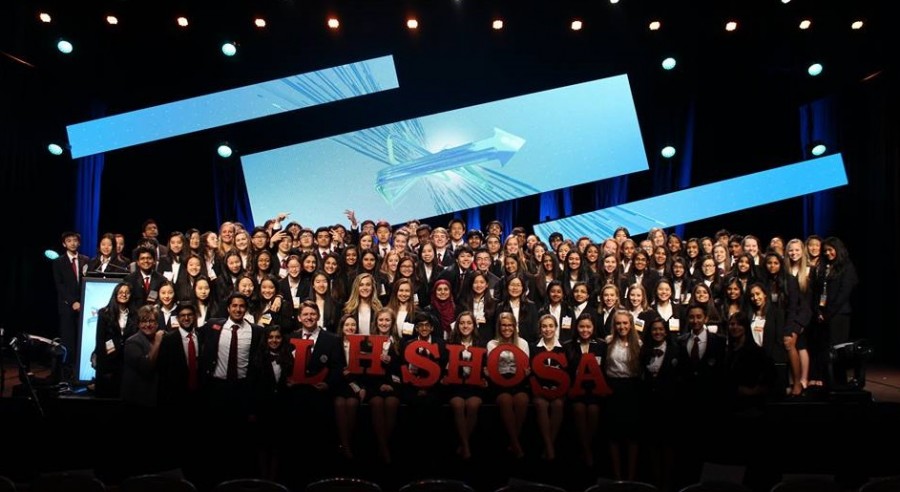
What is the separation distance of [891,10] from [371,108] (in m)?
6.33

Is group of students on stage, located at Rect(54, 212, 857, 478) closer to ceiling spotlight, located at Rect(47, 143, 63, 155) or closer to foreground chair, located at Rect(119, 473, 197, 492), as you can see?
foreground chair, located at Rect(119, 473, 197, 492)

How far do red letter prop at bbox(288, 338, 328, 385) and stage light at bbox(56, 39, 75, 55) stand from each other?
598 cm

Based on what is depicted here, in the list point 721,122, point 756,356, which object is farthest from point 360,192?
point 756,356

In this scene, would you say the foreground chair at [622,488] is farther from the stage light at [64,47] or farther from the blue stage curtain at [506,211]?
the stage light at [64,47]

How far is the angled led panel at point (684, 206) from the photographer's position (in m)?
9.40

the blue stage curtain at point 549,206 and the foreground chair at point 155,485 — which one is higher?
the blue stage curtain at point 549,206

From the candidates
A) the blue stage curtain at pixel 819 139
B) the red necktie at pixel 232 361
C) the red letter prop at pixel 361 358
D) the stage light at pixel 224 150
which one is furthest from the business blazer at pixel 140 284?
the blue stage curtain at pixel 819 139

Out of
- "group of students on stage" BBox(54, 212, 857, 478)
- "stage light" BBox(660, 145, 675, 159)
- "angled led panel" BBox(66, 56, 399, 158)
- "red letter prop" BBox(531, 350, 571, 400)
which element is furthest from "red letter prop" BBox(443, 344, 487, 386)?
"stage light" BBox(660, 145, 675, 159)

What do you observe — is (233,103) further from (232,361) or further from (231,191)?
(232,361)

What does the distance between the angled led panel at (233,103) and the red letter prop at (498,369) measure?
16.5 ft

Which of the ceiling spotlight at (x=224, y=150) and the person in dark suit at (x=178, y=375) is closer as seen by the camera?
the person in dark suit at (x=178, y=375)

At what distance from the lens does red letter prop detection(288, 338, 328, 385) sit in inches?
201

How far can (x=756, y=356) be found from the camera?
5.14 meters

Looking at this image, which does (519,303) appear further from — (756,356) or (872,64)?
(872,64)
